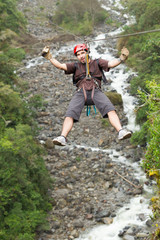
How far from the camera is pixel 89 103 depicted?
17.5 feet

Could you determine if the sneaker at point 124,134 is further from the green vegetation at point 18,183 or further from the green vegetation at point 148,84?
the green vegetation at point 18,183

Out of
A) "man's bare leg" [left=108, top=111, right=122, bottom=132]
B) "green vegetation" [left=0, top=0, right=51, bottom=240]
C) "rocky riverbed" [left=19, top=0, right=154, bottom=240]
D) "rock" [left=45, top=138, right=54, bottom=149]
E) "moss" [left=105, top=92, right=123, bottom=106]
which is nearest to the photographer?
A: "man's bare leg" [left=108, top=111, right=122, bottom=132]

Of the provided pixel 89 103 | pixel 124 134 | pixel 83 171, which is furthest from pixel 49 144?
pixel 124 134

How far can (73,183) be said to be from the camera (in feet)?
48.9

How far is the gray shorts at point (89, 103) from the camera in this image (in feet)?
16.5

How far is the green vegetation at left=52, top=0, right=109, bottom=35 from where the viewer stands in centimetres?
3703

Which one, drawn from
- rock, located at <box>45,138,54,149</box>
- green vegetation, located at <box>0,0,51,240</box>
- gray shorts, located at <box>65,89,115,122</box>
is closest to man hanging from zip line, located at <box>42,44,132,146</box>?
gray shorts, located at <box>65,89,115,122</box>

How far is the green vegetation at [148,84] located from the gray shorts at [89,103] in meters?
2.19

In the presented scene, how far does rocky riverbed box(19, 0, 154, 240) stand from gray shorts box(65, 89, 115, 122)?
24.8ft

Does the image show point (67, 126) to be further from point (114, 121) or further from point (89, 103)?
Answer: point (114, 121)

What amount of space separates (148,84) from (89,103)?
13.3 ft

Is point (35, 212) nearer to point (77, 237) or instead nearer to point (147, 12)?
point (77, 237)

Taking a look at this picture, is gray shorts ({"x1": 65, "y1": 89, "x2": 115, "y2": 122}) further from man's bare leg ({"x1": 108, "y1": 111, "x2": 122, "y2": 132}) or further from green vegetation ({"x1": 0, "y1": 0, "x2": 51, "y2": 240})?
green vegetation ({"x1": 0, "y1": 0, "x2": 51, "y2": 240})

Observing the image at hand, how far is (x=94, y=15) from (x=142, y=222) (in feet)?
103
